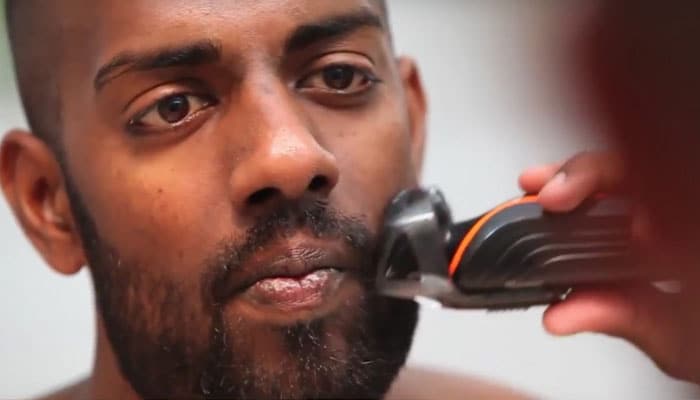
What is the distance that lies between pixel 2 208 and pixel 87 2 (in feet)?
1.42

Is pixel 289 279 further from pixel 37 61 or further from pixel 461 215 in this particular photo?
pixel 461 215

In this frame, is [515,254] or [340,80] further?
[340,80]

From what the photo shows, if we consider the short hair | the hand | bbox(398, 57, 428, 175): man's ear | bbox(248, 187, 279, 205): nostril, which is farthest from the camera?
bbox(398, 57, 428, 175): man's ear

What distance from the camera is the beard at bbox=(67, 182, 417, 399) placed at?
2.10ft

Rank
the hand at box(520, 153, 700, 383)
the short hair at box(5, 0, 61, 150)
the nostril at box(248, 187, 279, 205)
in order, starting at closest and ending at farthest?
the hand at box(520, 153, 700, 383) → the nostril at box(248, 187, 279, 205) → the short hair at box(5, 0, 61, 150)

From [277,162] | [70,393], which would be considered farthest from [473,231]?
[70,393]

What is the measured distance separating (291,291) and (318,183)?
8cm

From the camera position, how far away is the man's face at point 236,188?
64cm

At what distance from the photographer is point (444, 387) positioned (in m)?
0.97

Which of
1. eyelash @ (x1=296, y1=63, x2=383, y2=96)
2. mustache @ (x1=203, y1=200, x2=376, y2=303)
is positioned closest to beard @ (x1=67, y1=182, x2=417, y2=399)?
mustache @ (x1=203, y1=200, x2=376, y2=303)

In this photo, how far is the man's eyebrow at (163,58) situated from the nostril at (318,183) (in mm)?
111

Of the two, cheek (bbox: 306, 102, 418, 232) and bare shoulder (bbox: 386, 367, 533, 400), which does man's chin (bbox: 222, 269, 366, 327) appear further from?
bare shoulder (bbox: 386, 367, 533, 400)

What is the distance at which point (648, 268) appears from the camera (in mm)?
471

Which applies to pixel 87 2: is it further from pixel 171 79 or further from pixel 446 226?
pixel 446 226
